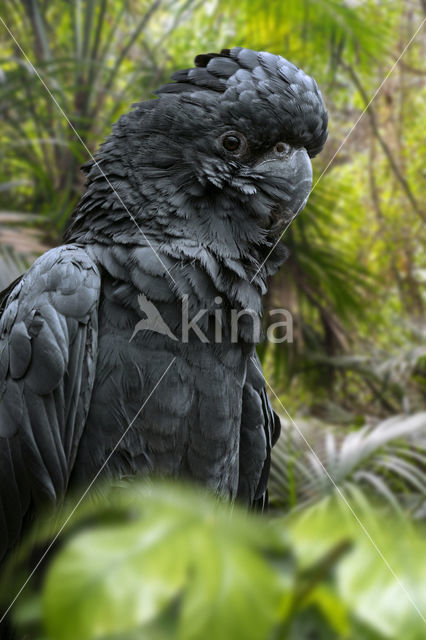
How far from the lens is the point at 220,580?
213 millimetres

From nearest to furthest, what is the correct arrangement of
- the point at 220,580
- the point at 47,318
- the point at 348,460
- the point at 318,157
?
the point at 220,580 → the point at 47,318 → the point at 348,460 → the point at 318,157

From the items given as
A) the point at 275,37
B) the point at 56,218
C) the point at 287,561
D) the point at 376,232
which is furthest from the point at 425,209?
the point at 287,561

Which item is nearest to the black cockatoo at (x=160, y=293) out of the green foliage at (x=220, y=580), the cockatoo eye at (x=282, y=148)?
the cockatoo eye at (x=282, y=148)

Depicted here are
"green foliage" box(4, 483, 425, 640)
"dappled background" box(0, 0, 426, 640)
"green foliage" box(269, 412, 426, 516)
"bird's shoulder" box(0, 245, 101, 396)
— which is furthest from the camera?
"dappled background" box(0, 0, 426, 640)

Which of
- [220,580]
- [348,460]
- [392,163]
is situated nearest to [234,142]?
[348,460]

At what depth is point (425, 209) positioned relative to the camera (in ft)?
9.01

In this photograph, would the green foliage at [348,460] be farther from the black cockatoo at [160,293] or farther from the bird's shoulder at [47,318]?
the bird's shoulder at [47,318]

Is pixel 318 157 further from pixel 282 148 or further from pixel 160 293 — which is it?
pixel 160 293

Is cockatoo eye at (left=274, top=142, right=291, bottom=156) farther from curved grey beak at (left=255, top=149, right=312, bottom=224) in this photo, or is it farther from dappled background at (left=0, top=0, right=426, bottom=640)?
dappled background at (left=0, top=0, right=426, bottom=640)

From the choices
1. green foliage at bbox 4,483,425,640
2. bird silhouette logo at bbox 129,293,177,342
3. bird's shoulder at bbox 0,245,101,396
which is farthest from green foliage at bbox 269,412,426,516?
green foliage at bbox 4,483,425,640

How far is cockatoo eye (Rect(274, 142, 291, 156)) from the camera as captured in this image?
3.21ft

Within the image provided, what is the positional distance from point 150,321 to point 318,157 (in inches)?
54.6

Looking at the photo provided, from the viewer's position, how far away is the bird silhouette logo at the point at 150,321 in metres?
0.91

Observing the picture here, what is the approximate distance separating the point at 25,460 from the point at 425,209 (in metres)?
2.28
